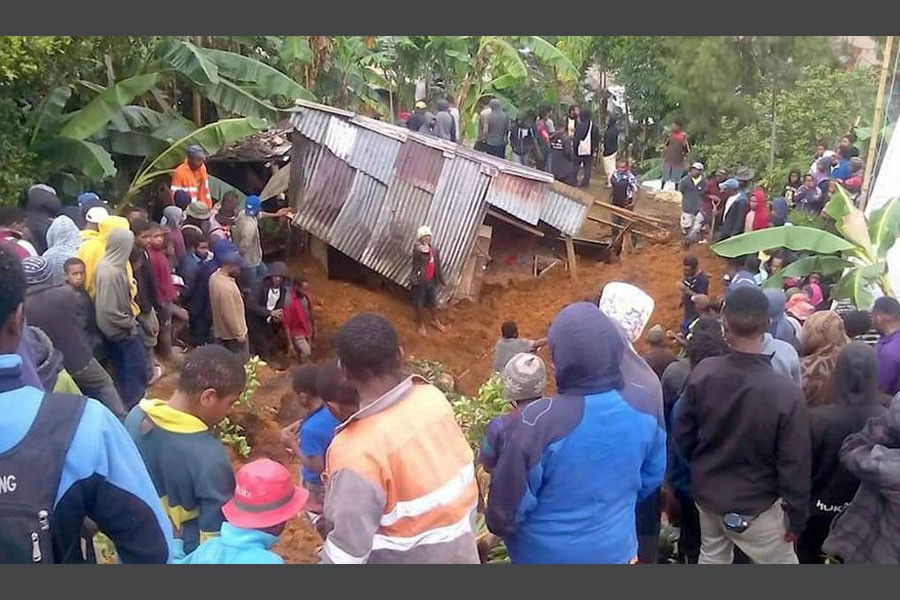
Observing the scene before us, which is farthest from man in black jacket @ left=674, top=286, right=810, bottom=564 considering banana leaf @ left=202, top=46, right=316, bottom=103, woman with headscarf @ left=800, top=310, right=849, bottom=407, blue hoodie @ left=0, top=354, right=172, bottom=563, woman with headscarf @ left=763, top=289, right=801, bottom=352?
banana leaf @ left=202, top=46, right=316, bottom=103

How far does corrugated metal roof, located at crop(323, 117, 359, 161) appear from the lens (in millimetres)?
12367

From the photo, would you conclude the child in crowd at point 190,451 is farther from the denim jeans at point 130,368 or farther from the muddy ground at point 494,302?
the muddy ground at point 494,302

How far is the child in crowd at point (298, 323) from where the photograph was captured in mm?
9797

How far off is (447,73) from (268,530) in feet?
51.9

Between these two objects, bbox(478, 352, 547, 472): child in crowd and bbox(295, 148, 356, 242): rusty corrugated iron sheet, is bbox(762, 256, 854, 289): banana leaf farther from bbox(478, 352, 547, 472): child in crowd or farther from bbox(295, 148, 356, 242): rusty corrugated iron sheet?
bbox(478, 352, 547, 472): child in crowd

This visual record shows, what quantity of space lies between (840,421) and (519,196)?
881cm

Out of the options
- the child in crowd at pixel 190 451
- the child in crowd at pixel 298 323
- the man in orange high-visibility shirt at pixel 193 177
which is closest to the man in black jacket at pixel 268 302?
the child in crowd at pixel 298 323

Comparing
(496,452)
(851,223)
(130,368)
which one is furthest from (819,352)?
(851,223)

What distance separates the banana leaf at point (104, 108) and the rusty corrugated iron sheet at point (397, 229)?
336 centimetres

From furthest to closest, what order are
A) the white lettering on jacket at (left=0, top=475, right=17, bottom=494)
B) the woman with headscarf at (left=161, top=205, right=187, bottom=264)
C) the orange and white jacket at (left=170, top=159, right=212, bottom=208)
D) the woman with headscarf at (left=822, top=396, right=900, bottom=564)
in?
1. the orange and white jacket at (left=170, top=159, right=212, bottom=208)
2. the woman with headscarf at (left=161, top=205, right=187, bottom=264)
3. the woman with headscarf at (left=822, top=396, right=900, bottom=564)
4. the white lettering on jacket at (left=0, top=475, right=17, bottom=494)

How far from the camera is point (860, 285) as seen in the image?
28.1 ft

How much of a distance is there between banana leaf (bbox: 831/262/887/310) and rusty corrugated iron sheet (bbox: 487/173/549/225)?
4.63m

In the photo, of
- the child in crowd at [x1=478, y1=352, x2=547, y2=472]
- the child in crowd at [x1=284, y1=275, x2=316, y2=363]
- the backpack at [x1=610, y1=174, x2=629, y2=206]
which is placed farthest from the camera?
the backpack at [x1=610, y1=174, x2=629, y2=206]

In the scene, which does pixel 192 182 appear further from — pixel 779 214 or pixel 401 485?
pixel 401 485
